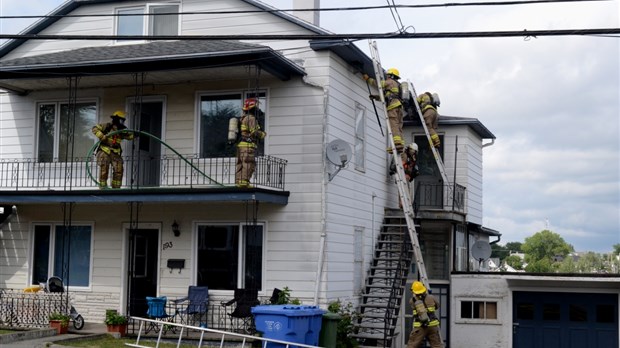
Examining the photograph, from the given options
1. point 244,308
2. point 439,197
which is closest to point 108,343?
point 244,308

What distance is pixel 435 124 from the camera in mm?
22812

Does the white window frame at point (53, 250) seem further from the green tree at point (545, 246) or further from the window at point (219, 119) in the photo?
the green tree at point (545, 246)

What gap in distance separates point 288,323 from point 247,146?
13.2 ft

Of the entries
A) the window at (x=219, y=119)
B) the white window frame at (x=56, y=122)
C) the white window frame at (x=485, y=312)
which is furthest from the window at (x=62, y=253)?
the white window frame at (x=485, y=312)

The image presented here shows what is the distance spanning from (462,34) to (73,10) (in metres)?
12.5

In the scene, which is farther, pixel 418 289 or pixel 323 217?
pixel 323 217

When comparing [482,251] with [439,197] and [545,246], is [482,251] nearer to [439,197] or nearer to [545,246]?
[439,197]

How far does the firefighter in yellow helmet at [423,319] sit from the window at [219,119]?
4936mm

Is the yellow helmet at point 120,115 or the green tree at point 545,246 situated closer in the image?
the yellow helmet at point 120,115

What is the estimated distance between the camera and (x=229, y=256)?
62.5 feet

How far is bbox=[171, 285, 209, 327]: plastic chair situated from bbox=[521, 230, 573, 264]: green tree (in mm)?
75522

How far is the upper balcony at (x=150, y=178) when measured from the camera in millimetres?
17906

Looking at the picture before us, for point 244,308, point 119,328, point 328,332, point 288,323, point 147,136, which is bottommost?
point 119,328

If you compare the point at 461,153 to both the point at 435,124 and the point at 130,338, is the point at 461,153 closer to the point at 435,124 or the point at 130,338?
the point at 435,124
